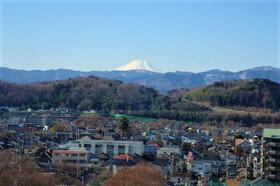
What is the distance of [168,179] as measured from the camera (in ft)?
47.9

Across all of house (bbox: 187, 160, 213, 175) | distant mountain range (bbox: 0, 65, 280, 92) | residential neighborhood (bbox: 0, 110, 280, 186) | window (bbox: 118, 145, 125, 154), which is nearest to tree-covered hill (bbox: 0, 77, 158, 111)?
residential neighborhood (bbox: 0, 110, 280, 186)

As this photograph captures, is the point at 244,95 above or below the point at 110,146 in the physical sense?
above

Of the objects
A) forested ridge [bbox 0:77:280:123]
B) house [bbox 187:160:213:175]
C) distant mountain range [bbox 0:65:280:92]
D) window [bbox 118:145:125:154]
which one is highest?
distant mountain range [bbox 0:65:280:92]

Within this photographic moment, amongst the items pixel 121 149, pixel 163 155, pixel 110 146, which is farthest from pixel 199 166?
pixel 110 146

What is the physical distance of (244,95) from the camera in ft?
156

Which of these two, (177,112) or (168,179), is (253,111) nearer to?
(177,112)

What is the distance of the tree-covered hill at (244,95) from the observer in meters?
46.4

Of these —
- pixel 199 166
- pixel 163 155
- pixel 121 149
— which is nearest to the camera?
pixel 199 166

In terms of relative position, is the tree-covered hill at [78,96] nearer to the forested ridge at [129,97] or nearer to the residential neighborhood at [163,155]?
the forested ridge at [129,97]

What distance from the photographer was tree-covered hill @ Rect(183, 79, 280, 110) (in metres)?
46.4

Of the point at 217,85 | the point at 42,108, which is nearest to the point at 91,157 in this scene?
the point at 42,108

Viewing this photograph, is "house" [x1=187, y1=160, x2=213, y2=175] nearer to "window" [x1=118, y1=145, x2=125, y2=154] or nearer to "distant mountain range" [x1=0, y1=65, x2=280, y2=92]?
"window" [x1=118, y1=145, x2=125, y2=154]

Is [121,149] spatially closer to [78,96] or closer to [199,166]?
[199,166]

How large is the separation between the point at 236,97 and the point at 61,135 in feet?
76.3
